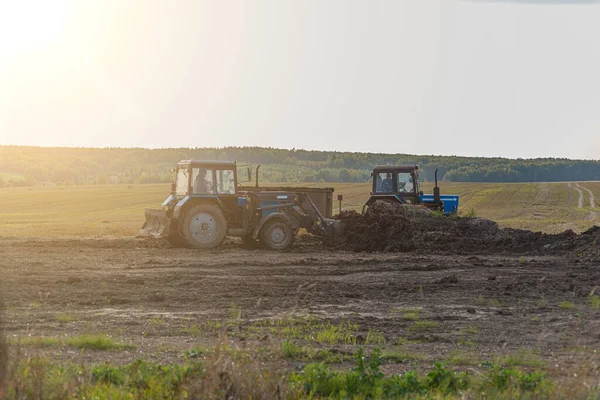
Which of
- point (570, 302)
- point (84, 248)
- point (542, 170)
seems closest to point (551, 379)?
point (570, 302)

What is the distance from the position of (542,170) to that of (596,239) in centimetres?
10768

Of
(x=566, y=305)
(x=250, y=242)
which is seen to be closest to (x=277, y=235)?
(x=250, y=242)

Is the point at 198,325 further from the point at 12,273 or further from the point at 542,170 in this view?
the point at 542,170

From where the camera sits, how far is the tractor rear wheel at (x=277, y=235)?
861 inches

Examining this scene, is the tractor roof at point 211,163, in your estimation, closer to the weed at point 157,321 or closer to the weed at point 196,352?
the weed at point 157,321

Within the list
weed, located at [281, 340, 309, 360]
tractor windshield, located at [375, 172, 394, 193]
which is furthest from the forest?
weed, located at [281, 340, 309, 360]

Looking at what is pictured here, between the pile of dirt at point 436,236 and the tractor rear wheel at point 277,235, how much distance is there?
179 cm

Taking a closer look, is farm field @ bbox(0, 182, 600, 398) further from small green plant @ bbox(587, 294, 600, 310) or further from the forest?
the forest

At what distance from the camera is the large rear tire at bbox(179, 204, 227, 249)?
21219 millimetres

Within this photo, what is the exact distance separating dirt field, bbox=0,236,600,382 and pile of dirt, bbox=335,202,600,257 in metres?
1.21

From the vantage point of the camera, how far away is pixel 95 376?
299 inches

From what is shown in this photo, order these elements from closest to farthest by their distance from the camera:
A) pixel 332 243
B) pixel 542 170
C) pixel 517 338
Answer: pixel 517 338, pixel 332 243, pixel 542 170

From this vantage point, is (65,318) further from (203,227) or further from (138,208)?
(138,208)

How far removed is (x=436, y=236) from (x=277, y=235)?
4658 millimetres
